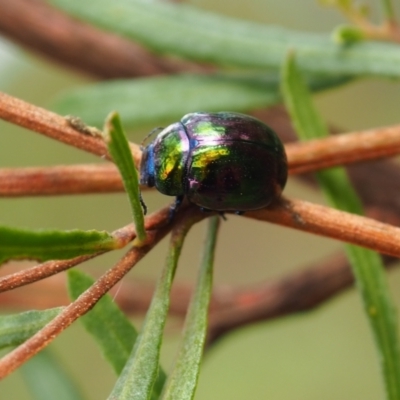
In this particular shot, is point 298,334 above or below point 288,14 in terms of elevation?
below

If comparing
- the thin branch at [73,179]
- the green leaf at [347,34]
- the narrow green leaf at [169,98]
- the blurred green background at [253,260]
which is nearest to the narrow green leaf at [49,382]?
the narrow green leaf at [169,98]

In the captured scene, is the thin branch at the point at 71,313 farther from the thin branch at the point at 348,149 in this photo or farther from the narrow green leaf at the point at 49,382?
the narrow green leaf at the point at 49,382

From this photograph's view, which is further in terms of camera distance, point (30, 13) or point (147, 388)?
point (30, 13)

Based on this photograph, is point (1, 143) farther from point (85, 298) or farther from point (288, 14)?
point (85, 298)

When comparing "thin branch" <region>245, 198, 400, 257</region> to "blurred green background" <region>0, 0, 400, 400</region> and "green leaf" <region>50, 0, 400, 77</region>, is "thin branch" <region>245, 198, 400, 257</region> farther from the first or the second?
"blurred green background" <region>0, 0, 400, 400</region>

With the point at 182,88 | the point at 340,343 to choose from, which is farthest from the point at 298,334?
the point at 182,88

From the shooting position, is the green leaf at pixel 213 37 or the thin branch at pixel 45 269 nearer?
the thin branch at pixel 45 269
